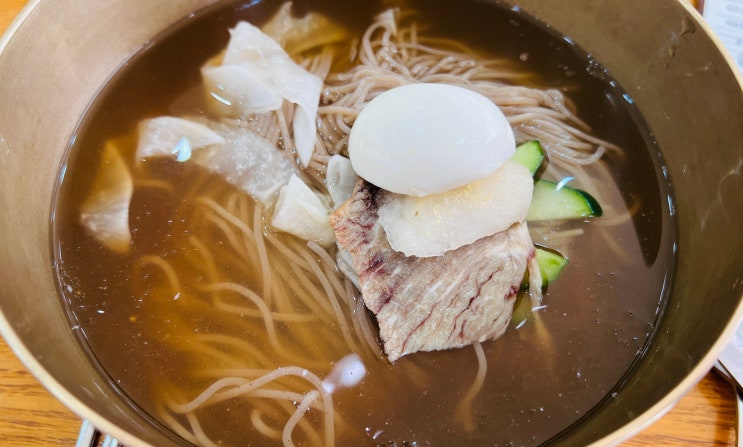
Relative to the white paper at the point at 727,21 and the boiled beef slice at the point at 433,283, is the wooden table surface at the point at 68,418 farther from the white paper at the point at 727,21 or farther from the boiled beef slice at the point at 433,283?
the white paper at the point at 727,21

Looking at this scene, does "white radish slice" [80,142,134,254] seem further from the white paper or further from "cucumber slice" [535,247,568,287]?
the white paper

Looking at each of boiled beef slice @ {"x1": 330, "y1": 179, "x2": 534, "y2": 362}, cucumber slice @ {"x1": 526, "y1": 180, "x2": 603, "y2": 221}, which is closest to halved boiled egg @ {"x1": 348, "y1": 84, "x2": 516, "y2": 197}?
boiled beef slice @ {"x1": 330, "y1": 179, "x2": 534, "y2": 362}

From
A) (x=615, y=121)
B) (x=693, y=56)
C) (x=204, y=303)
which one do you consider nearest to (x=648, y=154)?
(x=615, y=121)

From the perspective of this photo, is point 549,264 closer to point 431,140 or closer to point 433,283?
point 433,283

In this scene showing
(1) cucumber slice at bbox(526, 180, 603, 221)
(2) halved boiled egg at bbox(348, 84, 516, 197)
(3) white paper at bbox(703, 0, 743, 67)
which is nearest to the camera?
(2) halved boiled egg at bbox(348, 84, 516, 197)

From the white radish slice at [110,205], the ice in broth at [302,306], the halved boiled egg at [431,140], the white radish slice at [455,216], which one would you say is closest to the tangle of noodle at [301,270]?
the ice in broth at [302,306]

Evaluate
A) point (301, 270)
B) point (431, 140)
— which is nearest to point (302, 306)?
point (301, 270)

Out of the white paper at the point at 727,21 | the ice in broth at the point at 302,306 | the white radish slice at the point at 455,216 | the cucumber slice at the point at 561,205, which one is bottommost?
the ice in broth at the point at 302,306
